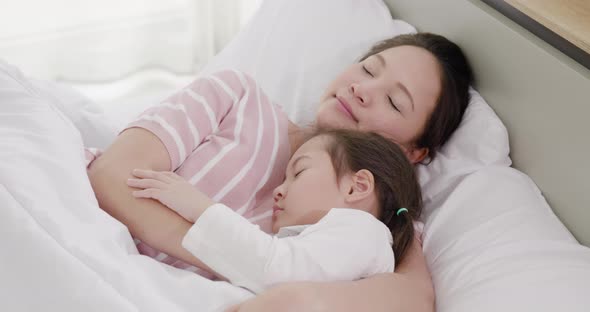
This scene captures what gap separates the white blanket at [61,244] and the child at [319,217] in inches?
2.4

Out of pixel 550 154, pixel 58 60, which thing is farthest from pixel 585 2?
pixel 58 60

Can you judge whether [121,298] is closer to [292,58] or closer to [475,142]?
[475,142]

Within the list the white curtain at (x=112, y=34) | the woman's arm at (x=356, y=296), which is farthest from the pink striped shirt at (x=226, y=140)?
the white curtain at (x=112, y=34)

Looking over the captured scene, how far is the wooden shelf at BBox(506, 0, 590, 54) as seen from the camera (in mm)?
1103

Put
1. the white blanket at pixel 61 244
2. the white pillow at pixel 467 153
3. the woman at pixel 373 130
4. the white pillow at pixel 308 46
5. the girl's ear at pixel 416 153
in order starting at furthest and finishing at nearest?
the white pillow at pixel 308 46
the girl's ear at pixel 416 153
the white pillow at pixel 467 153
the woman at pixel 373 130
the white blanket at pixel 61 244

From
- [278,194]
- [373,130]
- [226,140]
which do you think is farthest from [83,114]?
[373,130]

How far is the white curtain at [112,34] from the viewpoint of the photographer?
229cm

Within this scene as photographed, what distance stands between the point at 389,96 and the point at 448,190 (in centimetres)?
22

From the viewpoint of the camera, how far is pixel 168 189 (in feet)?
3.35

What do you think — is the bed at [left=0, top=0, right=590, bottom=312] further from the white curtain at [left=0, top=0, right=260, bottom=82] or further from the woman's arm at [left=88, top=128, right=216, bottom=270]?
the white curtain at [left=0, top=0, right=260, bottom=82]

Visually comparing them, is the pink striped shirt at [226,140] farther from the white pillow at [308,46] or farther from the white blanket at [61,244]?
the white pillow at [308,46]

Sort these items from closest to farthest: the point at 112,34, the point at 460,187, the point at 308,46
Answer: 1. the point at 460,187
2. the point at 308,46
3. the point at 112,34

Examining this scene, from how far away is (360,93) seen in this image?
4.24 ft

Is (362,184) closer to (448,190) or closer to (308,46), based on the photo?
(448,190)
